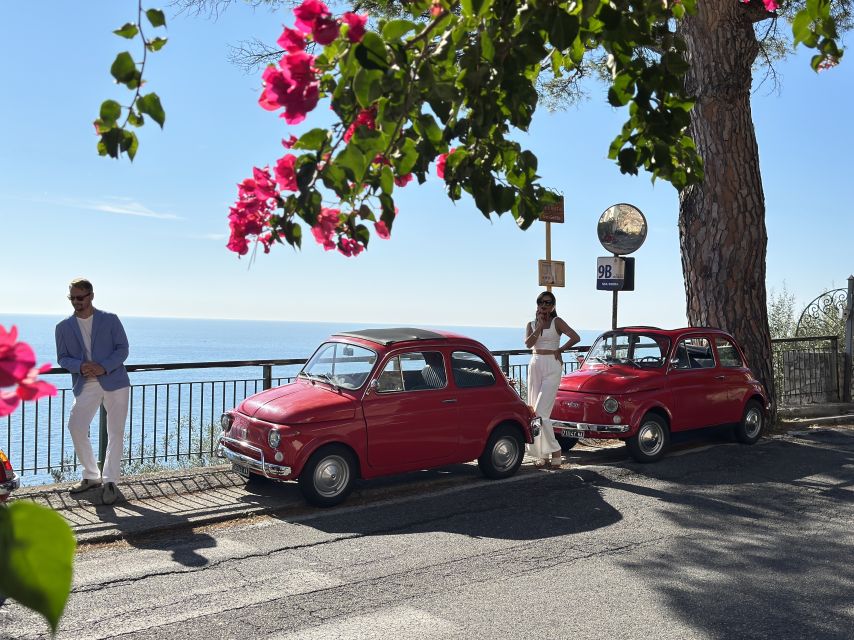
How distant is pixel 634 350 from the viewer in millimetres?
11453

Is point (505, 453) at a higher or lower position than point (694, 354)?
lower

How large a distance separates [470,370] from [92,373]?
375 centimetres

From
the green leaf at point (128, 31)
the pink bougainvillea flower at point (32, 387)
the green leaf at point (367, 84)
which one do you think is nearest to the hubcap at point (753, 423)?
the green leaf at point (367, 84)

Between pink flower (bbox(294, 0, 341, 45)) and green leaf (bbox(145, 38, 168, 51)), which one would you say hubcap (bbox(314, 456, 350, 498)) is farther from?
pink flower (bbox(294, 0, 341, 45))

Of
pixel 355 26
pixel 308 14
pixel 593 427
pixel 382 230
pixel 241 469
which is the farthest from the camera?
pixel 593 427

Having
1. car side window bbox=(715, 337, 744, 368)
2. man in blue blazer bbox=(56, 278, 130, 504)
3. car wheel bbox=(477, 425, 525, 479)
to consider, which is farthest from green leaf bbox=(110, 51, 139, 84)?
car side window bbox=(715, 337, 744, 368)

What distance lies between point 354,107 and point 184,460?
→ 7990 millimetres

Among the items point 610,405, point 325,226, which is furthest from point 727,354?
point 325,226

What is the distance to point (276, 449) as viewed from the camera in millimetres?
8227

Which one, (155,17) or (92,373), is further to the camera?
(92,373)

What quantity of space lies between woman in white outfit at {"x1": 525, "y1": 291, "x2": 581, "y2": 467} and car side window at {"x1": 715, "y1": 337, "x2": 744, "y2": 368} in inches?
98.9

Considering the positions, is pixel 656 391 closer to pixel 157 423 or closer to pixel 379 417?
pixel 379 417

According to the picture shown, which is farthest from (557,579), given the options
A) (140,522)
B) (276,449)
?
(140,522)

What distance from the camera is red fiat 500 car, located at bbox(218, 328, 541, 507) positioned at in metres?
8.33
